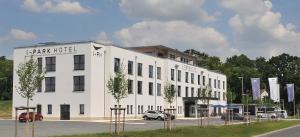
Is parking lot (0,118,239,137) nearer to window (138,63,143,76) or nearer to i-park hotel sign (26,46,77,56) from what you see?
i-park hotel sign (26,46,77,56)

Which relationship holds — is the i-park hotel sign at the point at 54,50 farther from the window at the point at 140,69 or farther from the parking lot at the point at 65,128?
the parking lot at the point at 65,128

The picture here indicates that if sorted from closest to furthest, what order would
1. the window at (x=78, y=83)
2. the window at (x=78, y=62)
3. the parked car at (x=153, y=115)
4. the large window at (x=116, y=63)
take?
the window at (x=78, y=83) < the window at (x=78, y=62) < the large window at (x=116, y=63) < the parked car at (x=153, y=115)

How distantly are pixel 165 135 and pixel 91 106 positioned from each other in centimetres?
4364

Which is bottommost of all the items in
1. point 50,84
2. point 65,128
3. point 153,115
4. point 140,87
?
point 65,128

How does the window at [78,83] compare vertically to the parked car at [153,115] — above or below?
above

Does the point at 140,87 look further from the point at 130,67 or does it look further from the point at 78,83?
the point at 78,83

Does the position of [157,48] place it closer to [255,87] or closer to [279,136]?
[255,87]

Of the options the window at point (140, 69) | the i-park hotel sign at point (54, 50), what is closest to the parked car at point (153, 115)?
the window at point (140, 69)

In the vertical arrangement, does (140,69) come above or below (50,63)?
below

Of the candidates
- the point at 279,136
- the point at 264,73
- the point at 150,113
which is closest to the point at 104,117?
the point at 150,113

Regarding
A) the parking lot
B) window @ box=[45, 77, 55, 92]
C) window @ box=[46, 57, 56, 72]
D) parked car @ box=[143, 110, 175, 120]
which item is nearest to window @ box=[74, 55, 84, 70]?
window @ box=[46, 57, 56, 72]

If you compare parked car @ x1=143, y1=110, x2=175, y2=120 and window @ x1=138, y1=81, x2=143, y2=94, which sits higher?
window @ x1=138, y1=81, x2=143, y2=94

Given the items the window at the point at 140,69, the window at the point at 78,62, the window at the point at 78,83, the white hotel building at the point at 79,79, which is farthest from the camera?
the window at the point at 140,69

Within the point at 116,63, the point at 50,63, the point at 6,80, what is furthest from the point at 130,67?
the point at 6,80
